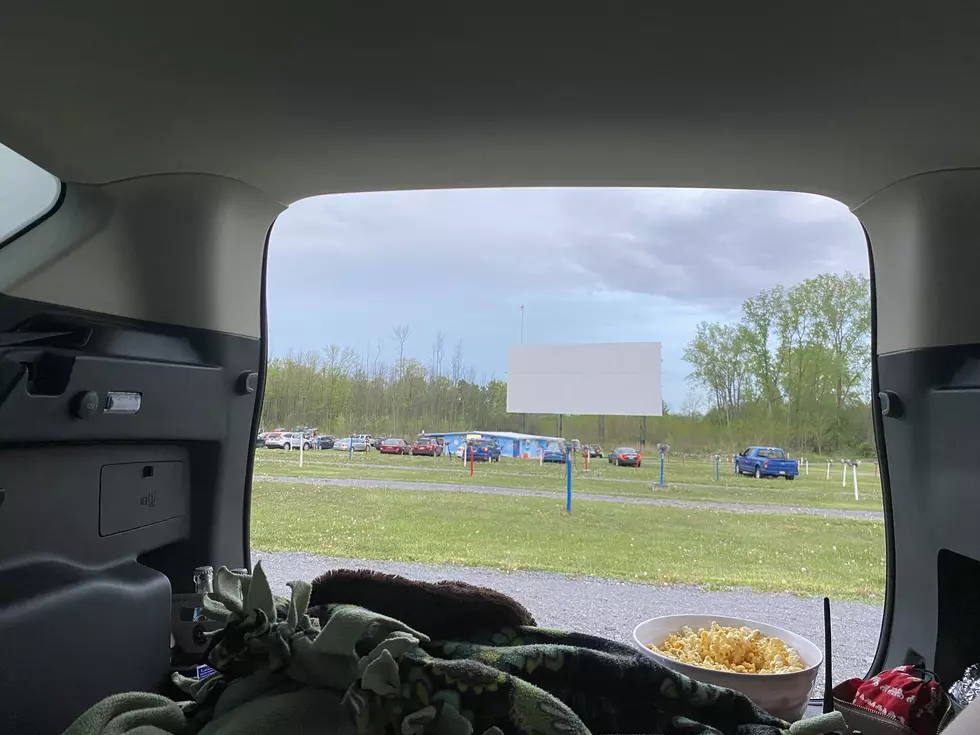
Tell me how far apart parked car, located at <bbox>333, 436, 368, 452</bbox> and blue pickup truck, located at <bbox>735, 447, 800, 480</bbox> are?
3.91 feet

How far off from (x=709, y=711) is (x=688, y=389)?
138 cm

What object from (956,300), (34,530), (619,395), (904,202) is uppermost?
(904,202)

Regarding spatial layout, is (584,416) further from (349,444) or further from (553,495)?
(349,444)

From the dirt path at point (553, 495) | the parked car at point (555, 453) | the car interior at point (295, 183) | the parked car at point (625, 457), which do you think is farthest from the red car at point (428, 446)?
the car interior at point (295, 183)

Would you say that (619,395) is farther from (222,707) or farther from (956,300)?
(222,707)

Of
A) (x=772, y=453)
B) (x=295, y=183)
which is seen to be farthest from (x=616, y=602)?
(x=295, y=183)

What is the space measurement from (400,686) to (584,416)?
156 centimetres

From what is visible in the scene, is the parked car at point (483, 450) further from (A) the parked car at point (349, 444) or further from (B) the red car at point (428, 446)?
(A) the parked car at point (349, 444)

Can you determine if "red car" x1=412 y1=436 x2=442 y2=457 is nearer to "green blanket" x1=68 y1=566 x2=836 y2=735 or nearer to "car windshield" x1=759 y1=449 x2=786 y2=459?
"car windshield" x1=759 y1=449 x2=786 y2=459

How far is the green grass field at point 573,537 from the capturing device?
5.95 feet

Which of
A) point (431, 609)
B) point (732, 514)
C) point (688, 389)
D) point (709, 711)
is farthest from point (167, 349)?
point (732, 514)

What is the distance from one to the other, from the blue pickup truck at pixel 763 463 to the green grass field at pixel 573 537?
17 cm

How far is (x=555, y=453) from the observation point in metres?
2.13

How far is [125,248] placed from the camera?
3.48 feet
